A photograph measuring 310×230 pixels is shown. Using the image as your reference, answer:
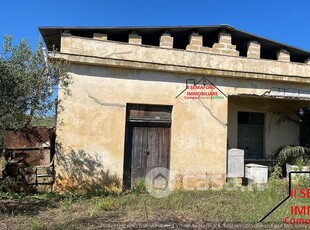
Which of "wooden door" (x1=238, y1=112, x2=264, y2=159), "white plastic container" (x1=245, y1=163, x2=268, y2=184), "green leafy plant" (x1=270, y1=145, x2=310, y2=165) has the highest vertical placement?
"wooden door" (x1=238, y1=112, x2=264, y2=159)

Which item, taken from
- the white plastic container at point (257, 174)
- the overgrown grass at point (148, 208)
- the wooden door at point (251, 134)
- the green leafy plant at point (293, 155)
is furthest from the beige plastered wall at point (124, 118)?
the green leafy plant at point (293, 155)

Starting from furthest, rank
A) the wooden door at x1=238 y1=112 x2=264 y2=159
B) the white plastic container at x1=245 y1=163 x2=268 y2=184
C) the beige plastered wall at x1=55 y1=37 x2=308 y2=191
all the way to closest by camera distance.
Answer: the wooden door at x1=238 y1=112 x2=264 y2=159
the white plastic container at x1=245 y1=163 x2=268 y2=184
the beige plastered wall at x1=55 y1=37 x2=308 y2=191

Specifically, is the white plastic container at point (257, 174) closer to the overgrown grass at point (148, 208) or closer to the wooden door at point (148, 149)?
the overgrown grass at point (148, 208)

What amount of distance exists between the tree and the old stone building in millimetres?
1448

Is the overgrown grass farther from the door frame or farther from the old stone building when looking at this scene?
the old stone building

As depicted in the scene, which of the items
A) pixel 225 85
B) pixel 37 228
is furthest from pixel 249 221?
pixel 225 85

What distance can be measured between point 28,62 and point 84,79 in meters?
2.25

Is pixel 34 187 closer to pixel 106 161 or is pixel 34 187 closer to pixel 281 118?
pixel 106 161

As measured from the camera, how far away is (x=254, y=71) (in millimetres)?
10258

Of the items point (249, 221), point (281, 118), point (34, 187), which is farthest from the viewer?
point (281, 118)

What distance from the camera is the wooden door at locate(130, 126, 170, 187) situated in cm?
918

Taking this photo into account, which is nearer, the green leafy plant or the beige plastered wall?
the beige plastered wall

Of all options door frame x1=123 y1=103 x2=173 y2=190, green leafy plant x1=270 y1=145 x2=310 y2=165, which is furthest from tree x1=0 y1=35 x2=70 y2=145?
green leafy plant x1=270 y1=145 x2=310 y2=165

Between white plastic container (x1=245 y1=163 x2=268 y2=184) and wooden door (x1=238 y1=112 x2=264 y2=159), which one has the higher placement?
wooden door (x1=238 y1=112 x2=264 y2=159)
